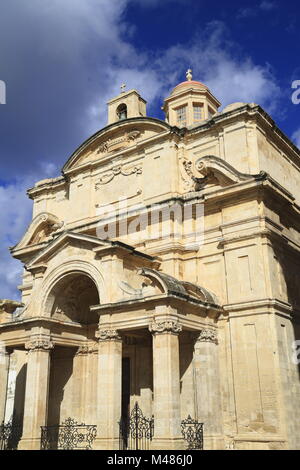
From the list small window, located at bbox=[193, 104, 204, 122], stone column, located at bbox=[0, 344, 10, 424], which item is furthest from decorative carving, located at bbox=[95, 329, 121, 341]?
small window, located at bbox=[193, 104, 204, 122]

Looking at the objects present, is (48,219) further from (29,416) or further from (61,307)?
(29,416)

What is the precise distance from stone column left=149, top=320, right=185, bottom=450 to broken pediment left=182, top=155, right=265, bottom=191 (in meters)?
5.75

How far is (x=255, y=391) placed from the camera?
15.0 meters

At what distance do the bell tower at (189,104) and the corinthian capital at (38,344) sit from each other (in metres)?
12.4

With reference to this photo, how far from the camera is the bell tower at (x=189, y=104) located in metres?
24.3

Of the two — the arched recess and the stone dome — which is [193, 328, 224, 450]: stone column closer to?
the arched recess

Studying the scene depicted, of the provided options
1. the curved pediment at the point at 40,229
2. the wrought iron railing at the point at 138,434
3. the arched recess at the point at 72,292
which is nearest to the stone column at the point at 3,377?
the arched recess at the point at 72,292

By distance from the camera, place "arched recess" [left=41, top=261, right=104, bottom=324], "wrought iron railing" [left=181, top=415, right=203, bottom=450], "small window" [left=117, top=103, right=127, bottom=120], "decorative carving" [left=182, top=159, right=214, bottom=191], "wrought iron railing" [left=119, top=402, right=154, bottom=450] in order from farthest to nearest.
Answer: "small window" [left=117, top=103, right=127, bottom=120] → "decorative carving" [left=182, top=159, right=214, bottom=191] → "arched recess" [left=41, top=261, right=104, bottom=324] → "wrought iron railing" [left=119, top=402, right=154, bottom=450] → "wrought iron railing" [left=181, top=415, right=203, bottom=450]

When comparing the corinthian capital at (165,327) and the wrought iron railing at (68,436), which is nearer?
the corinthian capital at (165,327)

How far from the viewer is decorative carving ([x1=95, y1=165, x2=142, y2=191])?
20.6 meters

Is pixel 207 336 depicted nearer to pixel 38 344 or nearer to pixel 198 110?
pixel 38 344

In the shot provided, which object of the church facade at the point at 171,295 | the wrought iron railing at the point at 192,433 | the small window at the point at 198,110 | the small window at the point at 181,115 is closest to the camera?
the wrought iron railing at the point at 192,433

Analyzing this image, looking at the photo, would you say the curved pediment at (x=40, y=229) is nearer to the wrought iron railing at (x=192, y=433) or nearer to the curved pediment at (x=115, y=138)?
the curved pediment at (x=115, y=138)

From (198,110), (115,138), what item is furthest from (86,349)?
(198,110)
